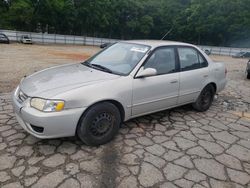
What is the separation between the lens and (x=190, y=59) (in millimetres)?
4441

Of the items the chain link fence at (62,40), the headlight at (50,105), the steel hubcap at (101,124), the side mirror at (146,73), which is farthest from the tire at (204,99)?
the chain link fence at (62,40)

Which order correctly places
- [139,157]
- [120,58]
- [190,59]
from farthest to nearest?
1. [190,59]
2. [120,58]
3. [139,157]

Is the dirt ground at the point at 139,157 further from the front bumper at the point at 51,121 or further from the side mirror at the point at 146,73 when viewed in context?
the side mirror at the point at 146,73

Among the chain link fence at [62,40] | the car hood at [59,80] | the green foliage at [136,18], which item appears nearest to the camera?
the car hood at [59,80]

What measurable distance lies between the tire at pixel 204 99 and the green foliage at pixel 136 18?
36037 mm

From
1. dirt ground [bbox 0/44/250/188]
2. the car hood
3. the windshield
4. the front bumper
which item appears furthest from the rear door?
the front bumper

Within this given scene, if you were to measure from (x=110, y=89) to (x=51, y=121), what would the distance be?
35.4 inches

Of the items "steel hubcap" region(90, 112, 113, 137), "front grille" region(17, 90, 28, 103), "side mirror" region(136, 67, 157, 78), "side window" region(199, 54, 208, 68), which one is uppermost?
"side window" region(199, 54, 208, 68)

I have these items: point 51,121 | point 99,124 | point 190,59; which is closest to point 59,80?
point 51,121

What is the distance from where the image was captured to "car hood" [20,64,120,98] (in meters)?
2.95

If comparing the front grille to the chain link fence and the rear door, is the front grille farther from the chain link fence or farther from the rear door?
the chain link fence

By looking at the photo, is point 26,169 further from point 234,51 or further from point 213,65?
point 234,51

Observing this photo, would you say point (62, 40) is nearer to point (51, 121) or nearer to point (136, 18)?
point (136, 18)

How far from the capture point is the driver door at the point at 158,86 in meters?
3.53
